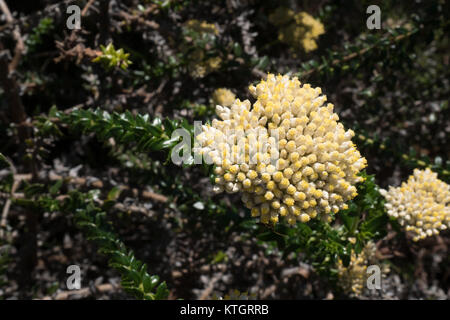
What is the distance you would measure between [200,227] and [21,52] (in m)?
1.99

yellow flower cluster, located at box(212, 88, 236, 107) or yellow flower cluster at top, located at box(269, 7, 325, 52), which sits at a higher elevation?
yellow flower cluster at top, located at box(269, 7, 325, 52)

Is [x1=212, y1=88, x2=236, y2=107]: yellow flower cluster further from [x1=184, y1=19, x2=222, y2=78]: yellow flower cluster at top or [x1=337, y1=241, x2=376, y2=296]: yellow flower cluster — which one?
[x1=337, y1=241, x2=376, y2=296]: yellow flower cluster

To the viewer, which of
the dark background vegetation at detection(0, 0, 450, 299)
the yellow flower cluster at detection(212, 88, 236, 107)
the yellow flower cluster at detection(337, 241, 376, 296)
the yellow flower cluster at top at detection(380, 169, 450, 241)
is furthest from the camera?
the yellow flower cluster at detection(212, 88, 236, 107)

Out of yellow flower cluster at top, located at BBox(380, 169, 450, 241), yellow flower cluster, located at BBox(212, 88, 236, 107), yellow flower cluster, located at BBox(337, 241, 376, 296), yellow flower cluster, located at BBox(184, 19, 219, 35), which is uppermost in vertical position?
yellow flower cluster, located at BBox(184, 19, 219, 35)

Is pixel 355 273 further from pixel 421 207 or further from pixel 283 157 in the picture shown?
pixel 283 157

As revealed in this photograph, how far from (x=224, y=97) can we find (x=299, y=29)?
3.28 ft

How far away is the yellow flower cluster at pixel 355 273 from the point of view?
2.74 meters

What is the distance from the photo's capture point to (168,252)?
3.22 m

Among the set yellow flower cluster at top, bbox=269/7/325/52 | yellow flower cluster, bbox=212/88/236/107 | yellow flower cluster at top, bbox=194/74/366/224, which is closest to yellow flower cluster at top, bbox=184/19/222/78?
yellow flower cluster, bbox=212/88/236/107

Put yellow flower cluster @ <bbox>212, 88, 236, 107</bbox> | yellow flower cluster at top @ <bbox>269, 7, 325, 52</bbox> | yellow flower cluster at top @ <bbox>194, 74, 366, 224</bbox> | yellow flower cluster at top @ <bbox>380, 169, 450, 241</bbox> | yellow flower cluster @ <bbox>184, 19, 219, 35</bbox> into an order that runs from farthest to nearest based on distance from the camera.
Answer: yellow flower cluster at top @ <bbox>269, 7, 325, 52</bbox>
yellow flower cluster @ <bbox>184, 19, 219, 35</bbox>
yellow flower cluster @ <bbox>212, 88, 236, 107</bbox>
yellow flower cluster at top @ <bbox>380, 169, 450, 241</bbox>
yellow flower cluster at top @ <bbox>194, 74, 366, 224</bbox>

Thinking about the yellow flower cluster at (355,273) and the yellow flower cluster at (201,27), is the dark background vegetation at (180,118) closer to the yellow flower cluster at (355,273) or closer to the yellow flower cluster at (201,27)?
the yellow flower cluster at (201,27)

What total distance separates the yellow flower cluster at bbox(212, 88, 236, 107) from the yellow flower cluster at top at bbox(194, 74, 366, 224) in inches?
51.8

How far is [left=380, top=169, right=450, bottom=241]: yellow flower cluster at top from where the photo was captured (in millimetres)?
2178

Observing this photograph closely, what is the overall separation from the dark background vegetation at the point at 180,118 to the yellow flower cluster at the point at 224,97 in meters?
0.14
